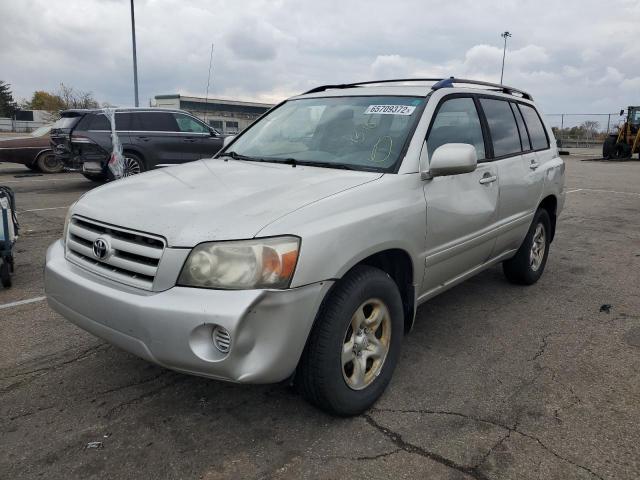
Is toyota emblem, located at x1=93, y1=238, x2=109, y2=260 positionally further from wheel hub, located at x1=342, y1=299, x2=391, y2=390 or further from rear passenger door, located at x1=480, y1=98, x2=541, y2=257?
rear passenger door, located at x1=480, y1=98, x2=541, y2=257

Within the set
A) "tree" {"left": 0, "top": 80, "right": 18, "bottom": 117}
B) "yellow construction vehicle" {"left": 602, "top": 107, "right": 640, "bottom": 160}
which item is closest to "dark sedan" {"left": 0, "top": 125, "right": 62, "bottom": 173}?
"yellow construction vehicle" {"left": 602, "top": 107, "right": 640, "bottom": 160}

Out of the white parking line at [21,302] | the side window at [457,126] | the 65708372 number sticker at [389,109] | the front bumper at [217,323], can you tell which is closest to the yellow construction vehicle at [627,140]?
the side window at [457,126]

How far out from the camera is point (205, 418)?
2709 millimetres

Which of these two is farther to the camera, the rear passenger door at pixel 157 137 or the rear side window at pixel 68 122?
the rear passenger door at pixel 157 137

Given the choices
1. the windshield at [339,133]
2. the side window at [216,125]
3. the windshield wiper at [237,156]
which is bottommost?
the windshield wiper at [237,156]

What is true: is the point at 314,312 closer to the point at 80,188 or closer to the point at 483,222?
the point at 483,222

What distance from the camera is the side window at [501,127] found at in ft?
13.3

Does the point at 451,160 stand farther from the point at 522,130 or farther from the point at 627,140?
the point at 627,140

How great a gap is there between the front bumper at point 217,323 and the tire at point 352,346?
0.11 meters

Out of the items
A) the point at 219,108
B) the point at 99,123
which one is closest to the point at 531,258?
the point at 99,123

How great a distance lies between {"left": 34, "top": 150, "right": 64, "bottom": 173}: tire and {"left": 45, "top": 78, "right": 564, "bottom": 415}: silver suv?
41.3 ft

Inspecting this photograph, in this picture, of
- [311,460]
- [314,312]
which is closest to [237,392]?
[311,460]

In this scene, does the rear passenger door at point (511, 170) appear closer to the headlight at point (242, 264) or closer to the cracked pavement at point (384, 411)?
the cracked pavement at point (384, 411)

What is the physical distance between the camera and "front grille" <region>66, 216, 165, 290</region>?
2352mm
